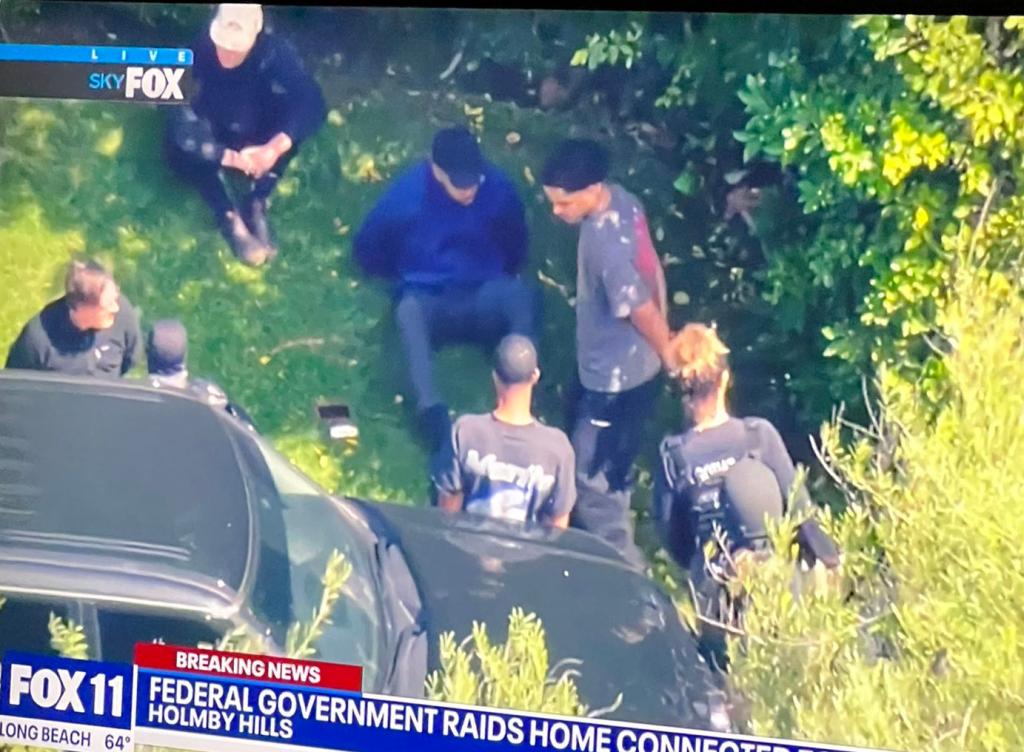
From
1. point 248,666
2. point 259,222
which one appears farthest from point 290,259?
point 248,666

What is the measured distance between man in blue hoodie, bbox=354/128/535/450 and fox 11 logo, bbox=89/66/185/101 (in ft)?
0.74

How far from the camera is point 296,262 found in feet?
3.73

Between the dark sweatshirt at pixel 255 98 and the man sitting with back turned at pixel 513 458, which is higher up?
the dark sweatshirt at pixel 255 98

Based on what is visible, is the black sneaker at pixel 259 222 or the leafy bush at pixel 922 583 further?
the black sneaker at pixel 259 222

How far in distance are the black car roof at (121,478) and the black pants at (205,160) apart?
0.62 feet

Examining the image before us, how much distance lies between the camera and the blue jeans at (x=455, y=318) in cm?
110

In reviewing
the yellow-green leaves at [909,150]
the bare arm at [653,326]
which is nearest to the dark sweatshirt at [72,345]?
the bare arm at [653,326]

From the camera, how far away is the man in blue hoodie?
1107mm

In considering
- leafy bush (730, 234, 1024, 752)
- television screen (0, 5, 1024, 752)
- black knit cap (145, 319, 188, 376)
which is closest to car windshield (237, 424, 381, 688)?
television screen (0, 5, 1024, 752)

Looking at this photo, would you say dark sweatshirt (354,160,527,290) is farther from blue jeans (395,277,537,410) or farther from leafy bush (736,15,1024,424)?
leafy bush (736,15,1024,424)

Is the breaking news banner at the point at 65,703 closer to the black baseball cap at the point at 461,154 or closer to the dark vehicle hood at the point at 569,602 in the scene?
the dark vehicle hood at the point at 569,602

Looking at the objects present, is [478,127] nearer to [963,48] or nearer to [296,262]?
[296,262]

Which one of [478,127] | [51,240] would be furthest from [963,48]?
[51,240]

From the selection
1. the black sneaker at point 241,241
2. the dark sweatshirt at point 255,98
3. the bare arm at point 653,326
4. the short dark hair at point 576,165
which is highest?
the dark sweatshirt at point 255,98
